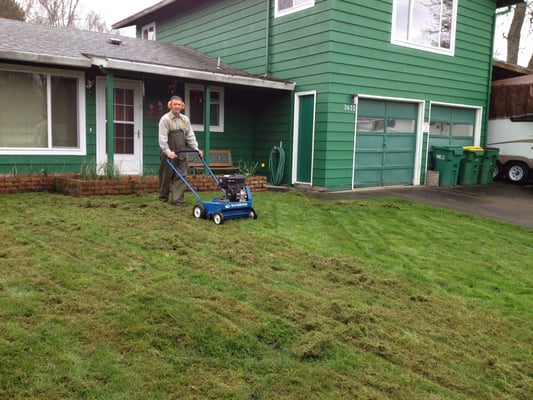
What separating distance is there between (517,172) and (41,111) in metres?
12.2

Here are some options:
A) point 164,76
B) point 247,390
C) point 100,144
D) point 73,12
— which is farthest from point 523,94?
point 73,12

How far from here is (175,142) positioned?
26.2 ft

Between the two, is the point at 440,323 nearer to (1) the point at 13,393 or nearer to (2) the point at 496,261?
(2) the point at 496,261

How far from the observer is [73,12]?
98.3ft

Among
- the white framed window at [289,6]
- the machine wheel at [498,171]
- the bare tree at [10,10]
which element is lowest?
the machine wheel at [498,171]

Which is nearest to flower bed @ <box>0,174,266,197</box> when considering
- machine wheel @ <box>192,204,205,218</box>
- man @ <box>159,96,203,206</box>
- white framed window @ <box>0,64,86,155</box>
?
white framed window @ <box>0,64,86,155</box>

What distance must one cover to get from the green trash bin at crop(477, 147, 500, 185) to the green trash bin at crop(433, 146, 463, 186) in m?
0.93

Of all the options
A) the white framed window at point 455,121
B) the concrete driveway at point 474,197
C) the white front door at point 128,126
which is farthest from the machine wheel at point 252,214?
the white framed window at point 455,121

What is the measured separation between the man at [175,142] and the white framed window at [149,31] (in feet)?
37.1

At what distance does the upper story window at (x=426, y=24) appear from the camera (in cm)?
1216

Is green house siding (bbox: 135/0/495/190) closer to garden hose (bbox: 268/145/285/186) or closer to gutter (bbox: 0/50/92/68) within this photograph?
garden hose (bbox: 268/145/285/186)

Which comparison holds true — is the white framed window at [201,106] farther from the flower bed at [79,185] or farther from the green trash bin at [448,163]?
the green trash bin at [448,163]

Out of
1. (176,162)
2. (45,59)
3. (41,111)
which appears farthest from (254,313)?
(41,111)

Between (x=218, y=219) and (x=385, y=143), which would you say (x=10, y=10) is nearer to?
(x=385, y=143)
